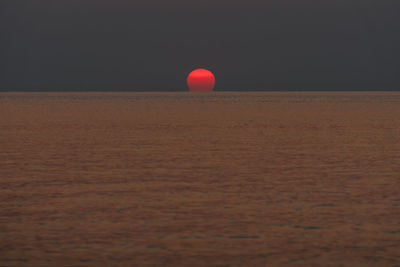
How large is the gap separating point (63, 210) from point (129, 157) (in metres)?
9.28

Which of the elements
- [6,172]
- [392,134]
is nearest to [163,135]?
[392,134]

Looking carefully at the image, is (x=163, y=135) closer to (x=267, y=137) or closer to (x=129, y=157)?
(x=267, y=137)

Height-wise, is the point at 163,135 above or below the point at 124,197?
above

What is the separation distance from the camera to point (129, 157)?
2192 centimetres

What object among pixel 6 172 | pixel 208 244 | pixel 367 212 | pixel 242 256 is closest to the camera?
pixel 242 256

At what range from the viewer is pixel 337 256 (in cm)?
931

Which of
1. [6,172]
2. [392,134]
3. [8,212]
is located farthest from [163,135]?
[8,212]

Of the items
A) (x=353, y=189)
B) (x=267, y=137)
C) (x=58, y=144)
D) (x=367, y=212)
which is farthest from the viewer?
(x=267, y=137)

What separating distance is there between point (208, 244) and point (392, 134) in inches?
938

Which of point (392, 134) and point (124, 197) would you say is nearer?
point (124, 197)

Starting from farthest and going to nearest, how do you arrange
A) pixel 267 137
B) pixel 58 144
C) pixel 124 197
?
pixel 267 137, pixel 58 144, pixel 124 197

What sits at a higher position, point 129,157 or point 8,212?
point 129,157

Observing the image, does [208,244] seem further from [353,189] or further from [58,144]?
[58,144]

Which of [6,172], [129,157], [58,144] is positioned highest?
[58,144]
